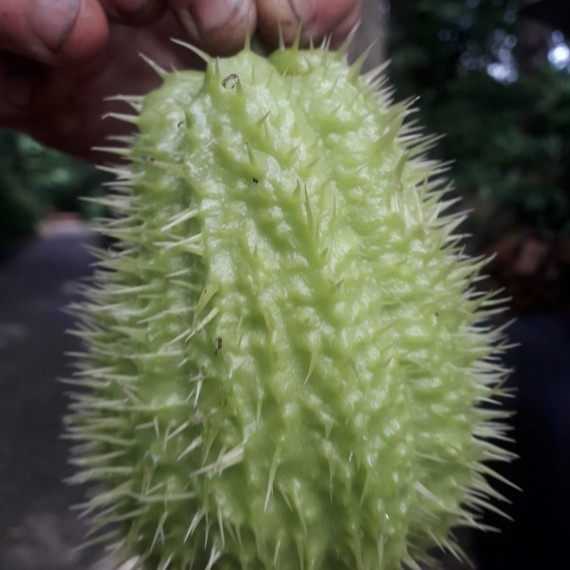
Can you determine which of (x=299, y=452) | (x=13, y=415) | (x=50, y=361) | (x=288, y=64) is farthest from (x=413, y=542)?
(x=50, y=361)

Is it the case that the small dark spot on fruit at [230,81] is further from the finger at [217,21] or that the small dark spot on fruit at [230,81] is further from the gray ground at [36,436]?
the gray ground at [36,436]

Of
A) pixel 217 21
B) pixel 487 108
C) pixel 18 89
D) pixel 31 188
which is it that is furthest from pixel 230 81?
pixel 31 188

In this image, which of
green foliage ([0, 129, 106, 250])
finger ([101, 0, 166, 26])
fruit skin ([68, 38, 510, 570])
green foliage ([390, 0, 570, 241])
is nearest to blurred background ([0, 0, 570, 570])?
green foliage ([390, 0, 570, 241])

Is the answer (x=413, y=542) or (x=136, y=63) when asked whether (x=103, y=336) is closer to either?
(x=413, y=542)

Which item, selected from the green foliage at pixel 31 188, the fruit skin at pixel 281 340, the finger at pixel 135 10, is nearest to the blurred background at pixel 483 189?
the fruit skin at pixel 281 340

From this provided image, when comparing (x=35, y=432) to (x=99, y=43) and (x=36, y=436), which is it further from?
(x=99, y=43)
